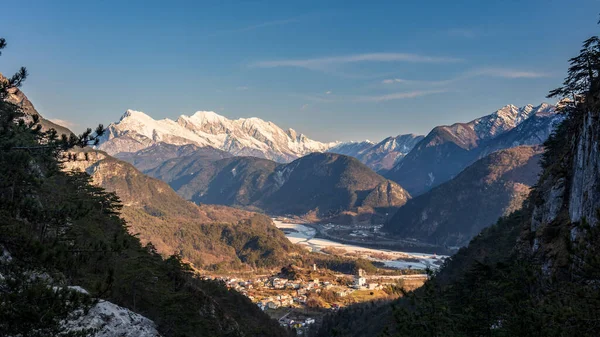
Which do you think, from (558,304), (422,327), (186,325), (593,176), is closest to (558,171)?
(593,176)

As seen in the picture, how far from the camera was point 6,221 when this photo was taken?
1321 cm

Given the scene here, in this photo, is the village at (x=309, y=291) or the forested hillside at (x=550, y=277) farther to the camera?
the village at (x=309, y=291)

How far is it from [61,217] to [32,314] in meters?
3.69

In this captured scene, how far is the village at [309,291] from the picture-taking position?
125m

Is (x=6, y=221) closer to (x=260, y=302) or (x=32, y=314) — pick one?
(x=32, y=314)

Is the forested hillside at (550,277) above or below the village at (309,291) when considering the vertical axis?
above

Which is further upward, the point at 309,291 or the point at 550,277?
the point at 550,277

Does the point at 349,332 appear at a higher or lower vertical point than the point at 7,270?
lower

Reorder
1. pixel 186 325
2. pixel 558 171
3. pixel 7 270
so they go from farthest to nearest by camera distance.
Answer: pixel 558 171 < pixel 186 325 < pixel 7 270

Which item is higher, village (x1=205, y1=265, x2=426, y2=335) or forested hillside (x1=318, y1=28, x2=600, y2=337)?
forested hillside (x1=318, y1=28, x2=600, y2=337)

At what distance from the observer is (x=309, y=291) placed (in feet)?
497

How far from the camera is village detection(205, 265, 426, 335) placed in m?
125

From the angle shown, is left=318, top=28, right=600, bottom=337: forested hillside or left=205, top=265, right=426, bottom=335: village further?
left=205, top=265, right=426, bottom=335: village

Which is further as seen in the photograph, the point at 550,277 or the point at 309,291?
the point at 309,291
